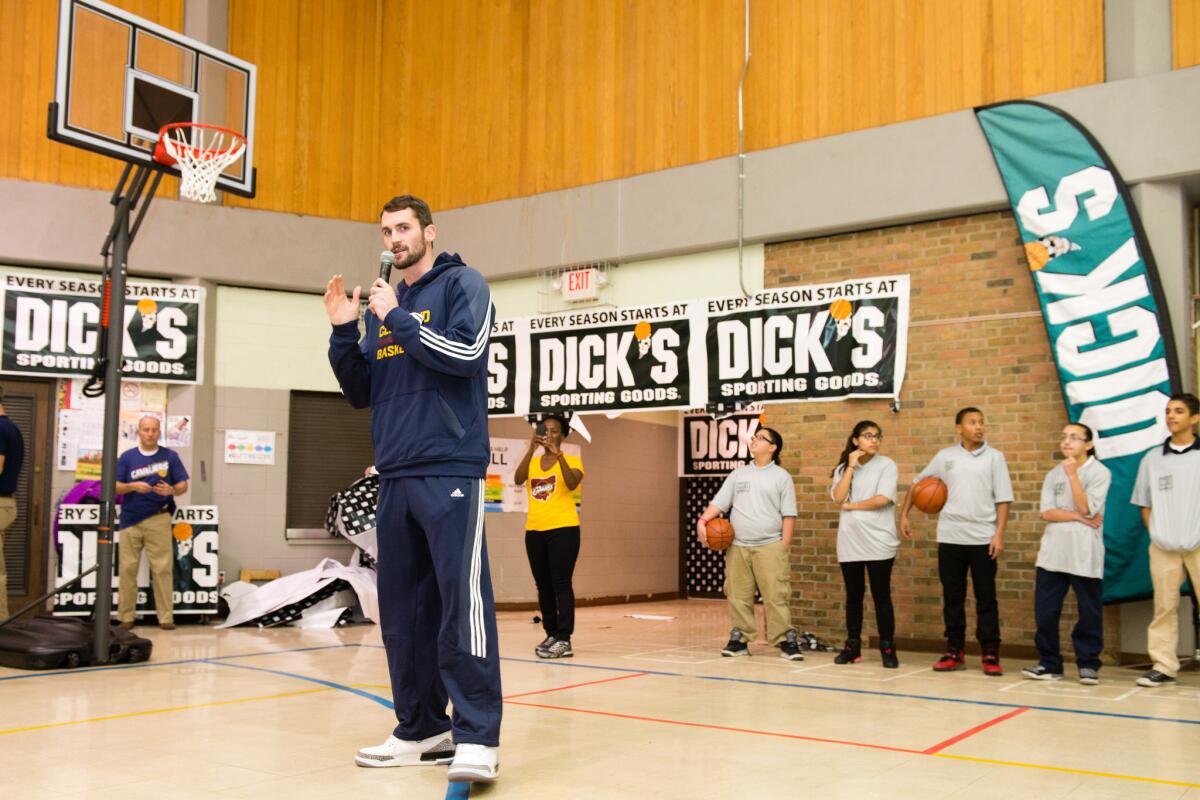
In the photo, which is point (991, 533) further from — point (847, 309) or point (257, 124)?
point (257, 124)

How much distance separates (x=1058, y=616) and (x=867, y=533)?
4.12ft

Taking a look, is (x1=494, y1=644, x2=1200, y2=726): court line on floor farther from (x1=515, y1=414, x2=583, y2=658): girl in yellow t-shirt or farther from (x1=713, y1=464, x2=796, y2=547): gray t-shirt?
(x1=713, y1=464, x2=796, y2=547): gray t-shirt

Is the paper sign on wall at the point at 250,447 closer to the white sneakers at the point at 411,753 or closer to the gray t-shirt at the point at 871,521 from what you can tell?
the gray t-shirt at the point at 871,521

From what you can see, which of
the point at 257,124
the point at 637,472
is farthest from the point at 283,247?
the point at 637,472

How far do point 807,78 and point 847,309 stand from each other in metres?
1.97

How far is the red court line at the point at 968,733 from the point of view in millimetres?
4246

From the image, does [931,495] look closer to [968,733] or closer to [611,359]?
[968,733]

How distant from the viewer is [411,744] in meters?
3.86

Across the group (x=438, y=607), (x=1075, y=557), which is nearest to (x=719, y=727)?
(x=438, y=607)

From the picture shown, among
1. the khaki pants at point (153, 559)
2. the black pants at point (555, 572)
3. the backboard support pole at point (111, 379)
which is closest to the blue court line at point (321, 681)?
the backboard support pole at point (111, 379)

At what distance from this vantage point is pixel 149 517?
356 inches

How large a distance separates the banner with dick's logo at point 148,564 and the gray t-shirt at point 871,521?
5.71m

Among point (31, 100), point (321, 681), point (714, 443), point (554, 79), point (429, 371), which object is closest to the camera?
point (429, 371)

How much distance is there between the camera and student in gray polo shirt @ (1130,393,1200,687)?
20.4 ft
